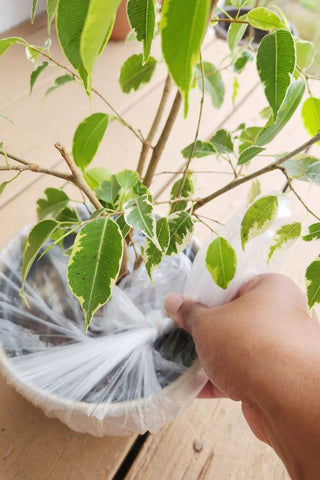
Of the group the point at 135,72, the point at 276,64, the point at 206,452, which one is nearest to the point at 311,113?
the point at 276,64

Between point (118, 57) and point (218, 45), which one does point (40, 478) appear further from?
point (218, 45)

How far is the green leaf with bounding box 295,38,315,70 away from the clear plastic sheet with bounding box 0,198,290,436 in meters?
0.20

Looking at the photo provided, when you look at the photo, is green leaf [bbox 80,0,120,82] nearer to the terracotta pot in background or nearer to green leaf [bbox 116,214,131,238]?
green leaf [bbox 116,214,131,238]

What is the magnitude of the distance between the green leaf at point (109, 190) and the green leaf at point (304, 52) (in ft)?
0.86

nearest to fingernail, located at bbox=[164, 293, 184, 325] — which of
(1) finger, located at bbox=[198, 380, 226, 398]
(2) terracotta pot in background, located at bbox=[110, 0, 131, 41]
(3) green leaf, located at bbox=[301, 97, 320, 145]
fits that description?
(1) finger, located at bbox=[198, 380, 226, 398]

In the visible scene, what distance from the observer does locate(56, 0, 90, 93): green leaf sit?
226 millimetres

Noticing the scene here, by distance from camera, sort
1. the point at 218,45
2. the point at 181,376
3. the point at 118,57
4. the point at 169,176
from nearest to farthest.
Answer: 1. the point at 181,376
2. the point at 169,176
3. the point at 118,57
4. the point at 218,45

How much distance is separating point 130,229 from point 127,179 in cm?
8

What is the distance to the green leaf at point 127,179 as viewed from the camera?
1.65ft

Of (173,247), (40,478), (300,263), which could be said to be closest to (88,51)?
(173,247)

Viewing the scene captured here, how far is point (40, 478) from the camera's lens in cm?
58

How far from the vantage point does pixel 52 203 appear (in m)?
0.59

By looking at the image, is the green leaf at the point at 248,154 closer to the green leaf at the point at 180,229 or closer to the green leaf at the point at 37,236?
the green leaf at the point at 180,229

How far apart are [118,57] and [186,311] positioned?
922 millimetres
